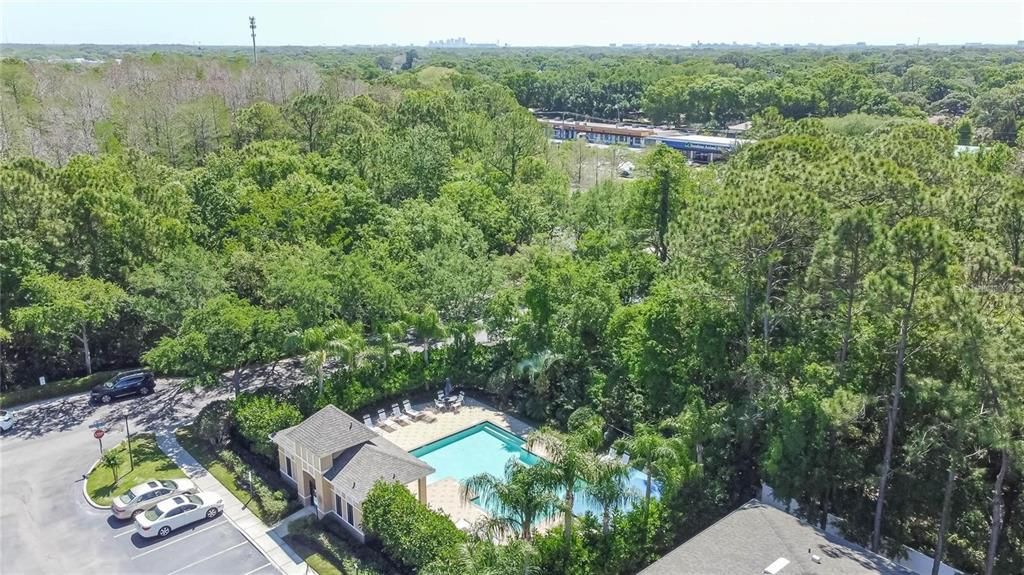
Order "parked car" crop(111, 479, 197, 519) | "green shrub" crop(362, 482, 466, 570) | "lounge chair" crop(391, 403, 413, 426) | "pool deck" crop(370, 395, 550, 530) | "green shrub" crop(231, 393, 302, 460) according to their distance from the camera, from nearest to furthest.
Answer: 1. "green shrub" crop(362, 482, 466, 570)
2. "parked car" crop(111, 479, 197, 519)
3. "pool deck" crop(370, 395, 550, 530)
4. "green shrub" crop(231, 393, 302, 460)
5. "lounge chair" crop(391, 403, 413, 426)

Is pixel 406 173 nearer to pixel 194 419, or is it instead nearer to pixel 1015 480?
pixel 194 419

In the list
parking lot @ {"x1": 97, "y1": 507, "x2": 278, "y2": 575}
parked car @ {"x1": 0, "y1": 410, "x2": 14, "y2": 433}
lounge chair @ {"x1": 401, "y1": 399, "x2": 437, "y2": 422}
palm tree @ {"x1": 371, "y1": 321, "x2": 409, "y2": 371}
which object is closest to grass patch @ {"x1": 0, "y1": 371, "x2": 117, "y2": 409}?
parked car @ {"x1": 0, "y1": 410, "x2": 14, "y2": 433}

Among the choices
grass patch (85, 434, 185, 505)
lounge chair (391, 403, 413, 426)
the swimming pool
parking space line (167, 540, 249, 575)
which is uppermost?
grass patch (85, 434, 185, 505)

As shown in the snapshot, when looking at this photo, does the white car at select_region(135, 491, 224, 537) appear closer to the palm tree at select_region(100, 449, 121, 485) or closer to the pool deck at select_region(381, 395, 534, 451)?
the palm tree at select_region(100, 449, 121, 485)

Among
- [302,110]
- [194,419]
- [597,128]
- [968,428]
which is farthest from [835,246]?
[597,128]

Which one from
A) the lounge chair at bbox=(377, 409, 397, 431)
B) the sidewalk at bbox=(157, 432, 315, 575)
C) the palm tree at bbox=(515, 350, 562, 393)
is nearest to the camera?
the sidewalk at bbox=(157, 432, 315, 575)

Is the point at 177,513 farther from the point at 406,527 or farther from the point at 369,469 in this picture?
the point at 406,527

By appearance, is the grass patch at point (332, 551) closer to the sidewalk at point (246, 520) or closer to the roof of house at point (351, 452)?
the sidewalk at point (246, 520)
